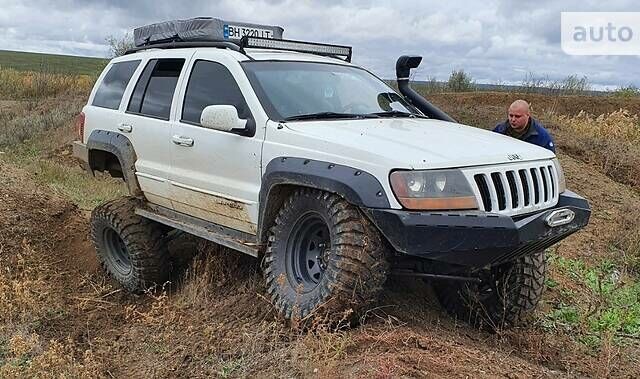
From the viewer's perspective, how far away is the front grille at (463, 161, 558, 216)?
3.72 metres

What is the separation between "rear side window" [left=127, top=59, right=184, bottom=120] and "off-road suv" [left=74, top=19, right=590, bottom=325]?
2 centimetres

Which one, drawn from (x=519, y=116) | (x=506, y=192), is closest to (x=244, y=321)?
(x=506, y=192)

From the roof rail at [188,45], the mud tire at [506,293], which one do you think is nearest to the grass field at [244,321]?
the mud tire at [506,293]

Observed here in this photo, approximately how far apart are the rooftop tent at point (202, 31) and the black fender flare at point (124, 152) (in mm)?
1026

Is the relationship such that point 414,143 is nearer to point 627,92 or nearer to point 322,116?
point 322,116

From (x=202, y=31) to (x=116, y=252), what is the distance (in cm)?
231

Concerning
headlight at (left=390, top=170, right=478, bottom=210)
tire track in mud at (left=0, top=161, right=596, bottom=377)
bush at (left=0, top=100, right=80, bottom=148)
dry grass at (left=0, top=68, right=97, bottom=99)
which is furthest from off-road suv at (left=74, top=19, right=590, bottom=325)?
dry grass at (left=0, top=68, right=97, bottom=99)

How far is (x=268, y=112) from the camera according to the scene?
14.7 feet

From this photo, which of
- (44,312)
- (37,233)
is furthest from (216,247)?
(37,233)

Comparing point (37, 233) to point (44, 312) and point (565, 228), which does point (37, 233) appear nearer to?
point (44, 312)

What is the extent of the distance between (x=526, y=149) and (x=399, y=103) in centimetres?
142

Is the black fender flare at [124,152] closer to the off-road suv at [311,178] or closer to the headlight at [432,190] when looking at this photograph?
the off-road suv at [311,178]

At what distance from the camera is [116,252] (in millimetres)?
6301

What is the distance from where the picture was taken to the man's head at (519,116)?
627 centimetres
